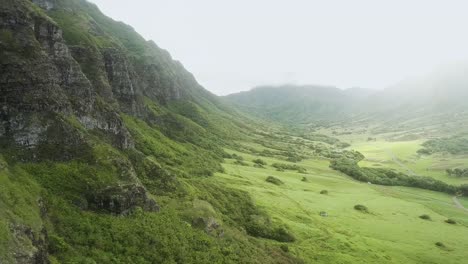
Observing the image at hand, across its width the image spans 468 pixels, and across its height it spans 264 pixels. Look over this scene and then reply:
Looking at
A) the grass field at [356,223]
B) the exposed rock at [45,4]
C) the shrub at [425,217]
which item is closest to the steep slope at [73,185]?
the grass field at [356,223]

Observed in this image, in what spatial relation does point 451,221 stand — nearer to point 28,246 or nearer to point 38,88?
point 38,88

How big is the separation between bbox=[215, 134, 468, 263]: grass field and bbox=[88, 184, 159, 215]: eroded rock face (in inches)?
1992

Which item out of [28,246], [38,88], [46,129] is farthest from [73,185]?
[38,88]

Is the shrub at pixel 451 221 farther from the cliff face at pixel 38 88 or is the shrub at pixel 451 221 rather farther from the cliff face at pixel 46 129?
the cliff face at pixel 38 88

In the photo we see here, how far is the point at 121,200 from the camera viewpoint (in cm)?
6850

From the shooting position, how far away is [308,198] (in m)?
165

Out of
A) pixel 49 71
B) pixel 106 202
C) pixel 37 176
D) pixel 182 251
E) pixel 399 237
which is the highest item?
pixel 49 71

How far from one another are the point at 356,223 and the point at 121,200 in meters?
103

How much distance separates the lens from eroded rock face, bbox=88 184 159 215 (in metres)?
65.3

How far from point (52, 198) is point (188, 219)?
3329 centimetres

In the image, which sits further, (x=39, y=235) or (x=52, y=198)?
(x=52, y=198)

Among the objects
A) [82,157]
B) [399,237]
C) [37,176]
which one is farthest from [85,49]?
[399,237]

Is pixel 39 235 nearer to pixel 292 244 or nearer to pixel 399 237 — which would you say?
pixel 292 244

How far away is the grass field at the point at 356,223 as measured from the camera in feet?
374
